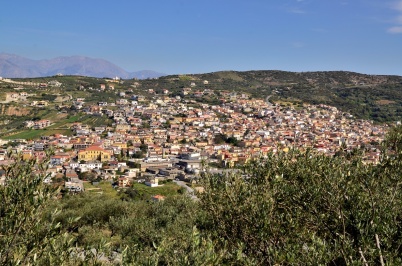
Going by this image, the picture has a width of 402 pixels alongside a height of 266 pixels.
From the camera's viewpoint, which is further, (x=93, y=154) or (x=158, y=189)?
(x=93, y=154)

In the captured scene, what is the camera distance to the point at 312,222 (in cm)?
892

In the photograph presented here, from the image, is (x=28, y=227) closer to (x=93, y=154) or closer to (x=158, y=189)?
(x=158, y=189)

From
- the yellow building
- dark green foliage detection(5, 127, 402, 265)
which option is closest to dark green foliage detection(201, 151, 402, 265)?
dark green foliage detection(5, 127, 402, 265)

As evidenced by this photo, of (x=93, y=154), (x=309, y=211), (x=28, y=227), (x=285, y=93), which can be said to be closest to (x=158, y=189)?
(x=93, y=154)

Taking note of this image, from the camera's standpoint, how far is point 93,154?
76.0 metres

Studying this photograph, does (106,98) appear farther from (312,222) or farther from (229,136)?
(312,222)

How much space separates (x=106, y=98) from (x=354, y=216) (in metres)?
141

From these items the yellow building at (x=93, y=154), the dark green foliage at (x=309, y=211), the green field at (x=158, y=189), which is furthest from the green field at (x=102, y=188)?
the dark green foliage at (x=309, y=211)

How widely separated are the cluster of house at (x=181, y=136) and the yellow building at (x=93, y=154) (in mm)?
200

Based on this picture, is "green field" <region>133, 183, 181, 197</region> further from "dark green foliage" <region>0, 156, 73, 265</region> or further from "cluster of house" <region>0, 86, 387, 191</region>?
"dark green foliage" <region>0, 156, 73, 265</region>

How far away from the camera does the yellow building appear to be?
7538 centimetres

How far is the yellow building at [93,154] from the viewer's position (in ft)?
247

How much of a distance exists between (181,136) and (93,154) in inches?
1185

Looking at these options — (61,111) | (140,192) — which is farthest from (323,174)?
(61,111)
